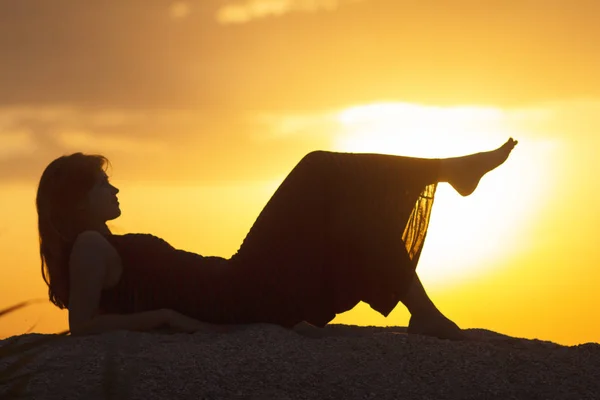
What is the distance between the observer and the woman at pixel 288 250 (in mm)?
4168

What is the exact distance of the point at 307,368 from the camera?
127 inches

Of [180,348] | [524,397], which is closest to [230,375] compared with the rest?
[180,348]

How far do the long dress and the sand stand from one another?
37 centimetres

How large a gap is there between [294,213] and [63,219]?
136 cm

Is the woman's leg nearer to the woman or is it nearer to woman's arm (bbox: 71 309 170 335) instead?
the woman

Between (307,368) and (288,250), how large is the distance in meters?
1.18

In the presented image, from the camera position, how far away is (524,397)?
3.25 m

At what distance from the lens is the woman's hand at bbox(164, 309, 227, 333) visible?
407 centimetres

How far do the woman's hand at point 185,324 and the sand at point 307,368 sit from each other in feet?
0.40

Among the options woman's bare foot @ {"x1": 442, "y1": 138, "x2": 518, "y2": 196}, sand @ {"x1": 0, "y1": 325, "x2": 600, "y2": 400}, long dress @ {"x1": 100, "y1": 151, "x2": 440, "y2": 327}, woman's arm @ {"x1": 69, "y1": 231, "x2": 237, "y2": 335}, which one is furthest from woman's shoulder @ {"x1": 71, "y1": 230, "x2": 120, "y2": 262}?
woman's bare foot @ {"x1": 442, "y1": 138, "x2": 518, "y2": 196}

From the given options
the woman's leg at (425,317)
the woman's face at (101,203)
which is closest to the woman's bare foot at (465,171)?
the woman's leg at (425,317)

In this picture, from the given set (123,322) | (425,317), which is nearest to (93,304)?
(123,322)

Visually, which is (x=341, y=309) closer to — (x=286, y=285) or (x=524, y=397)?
(x=286, y=285)

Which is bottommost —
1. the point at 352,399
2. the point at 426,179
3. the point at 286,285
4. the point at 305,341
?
the point at 352,399
